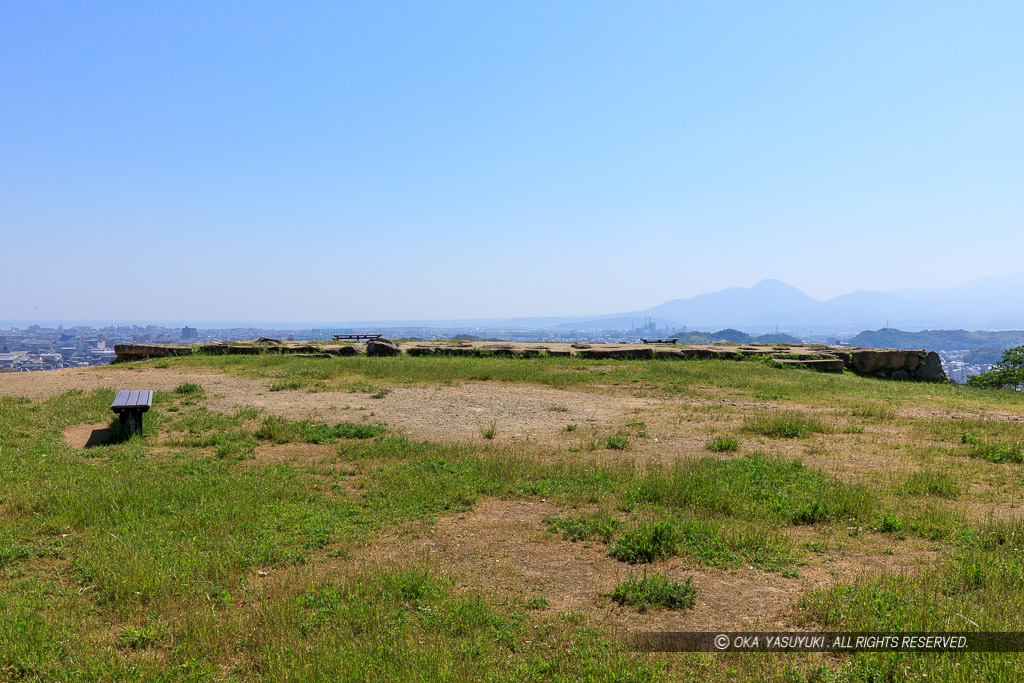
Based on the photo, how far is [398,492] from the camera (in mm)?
6465

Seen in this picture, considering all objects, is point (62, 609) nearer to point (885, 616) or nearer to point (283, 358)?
point (885, 616)

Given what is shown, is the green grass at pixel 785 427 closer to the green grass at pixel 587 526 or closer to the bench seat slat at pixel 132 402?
the green grass at pixel 587 526

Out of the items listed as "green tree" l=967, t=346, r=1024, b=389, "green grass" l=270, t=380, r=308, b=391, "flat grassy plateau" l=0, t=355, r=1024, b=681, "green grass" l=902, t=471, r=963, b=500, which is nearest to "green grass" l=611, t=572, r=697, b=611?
"flat grassy plateau" l=0, t=355, r=1024, b=681

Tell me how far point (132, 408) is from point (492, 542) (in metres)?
7.26

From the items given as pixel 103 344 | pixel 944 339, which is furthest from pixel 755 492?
pixel 944 339

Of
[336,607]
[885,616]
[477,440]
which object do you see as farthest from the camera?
[477,440]

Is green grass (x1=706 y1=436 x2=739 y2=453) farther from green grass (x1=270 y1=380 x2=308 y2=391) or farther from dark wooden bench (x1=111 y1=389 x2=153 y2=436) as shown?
green grass (x1=270 y1=380 x2=308 y2=391)

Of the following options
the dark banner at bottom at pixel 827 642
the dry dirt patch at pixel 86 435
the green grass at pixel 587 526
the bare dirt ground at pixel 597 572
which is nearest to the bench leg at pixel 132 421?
the dry dirt patch at pixel 86 435

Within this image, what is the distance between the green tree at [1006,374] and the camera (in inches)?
1046

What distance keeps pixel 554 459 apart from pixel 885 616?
474 centimetres

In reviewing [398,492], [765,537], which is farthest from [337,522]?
[765,537]

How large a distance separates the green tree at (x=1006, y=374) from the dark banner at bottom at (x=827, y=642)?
30.3 m

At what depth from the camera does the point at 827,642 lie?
3.46 metres

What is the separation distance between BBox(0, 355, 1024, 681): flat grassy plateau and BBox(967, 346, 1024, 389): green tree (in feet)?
74.4
